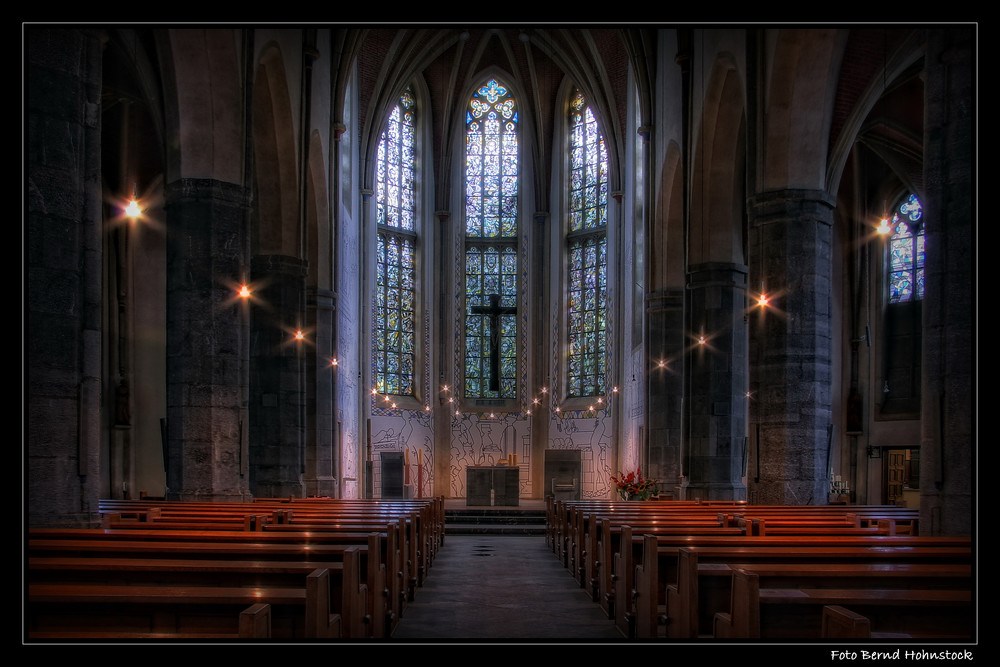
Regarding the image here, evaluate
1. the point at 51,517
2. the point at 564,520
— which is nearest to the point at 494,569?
the point at 564,520

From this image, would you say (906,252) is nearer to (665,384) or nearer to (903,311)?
(903,311)

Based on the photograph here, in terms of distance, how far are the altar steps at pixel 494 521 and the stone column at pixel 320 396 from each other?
2.74m

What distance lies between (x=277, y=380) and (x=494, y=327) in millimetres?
10984

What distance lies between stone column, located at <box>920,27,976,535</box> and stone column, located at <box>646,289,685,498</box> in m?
12.2

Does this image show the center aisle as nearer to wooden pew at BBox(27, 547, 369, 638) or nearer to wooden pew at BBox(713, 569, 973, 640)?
wooden pew at BBox(27, 547, 369, 638)

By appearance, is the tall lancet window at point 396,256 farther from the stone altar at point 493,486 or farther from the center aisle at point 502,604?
the center aisle at point 502,604

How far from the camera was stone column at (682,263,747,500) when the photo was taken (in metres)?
16.9

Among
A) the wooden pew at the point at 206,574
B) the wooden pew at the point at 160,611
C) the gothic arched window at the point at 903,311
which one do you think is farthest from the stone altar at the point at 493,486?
the wooden pew at the point at 160,611

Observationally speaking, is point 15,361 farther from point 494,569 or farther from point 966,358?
point 494,569

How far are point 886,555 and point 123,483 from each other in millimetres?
17250

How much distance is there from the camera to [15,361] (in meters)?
3.86

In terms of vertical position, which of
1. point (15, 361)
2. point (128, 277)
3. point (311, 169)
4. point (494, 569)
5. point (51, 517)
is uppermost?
point (311, 169)

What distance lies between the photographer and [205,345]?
39.5 feet

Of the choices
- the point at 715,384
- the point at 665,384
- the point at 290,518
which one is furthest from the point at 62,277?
the point at 665,384
